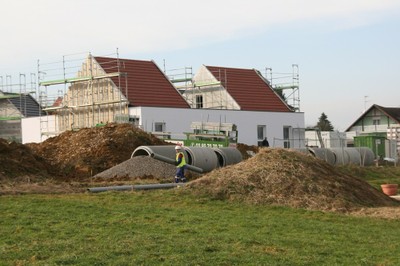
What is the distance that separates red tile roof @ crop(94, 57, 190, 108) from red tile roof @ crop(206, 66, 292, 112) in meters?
6.22

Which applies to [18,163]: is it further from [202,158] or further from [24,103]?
[24,103]

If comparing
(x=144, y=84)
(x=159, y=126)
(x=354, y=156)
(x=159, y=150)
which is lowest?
(x=354, y=156)

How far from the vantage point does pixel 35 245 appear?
13.4 metres

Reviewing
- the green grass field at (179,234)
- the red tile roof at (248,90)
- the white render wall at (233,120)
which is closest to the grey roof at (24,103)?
the red tile roof at (248,90)

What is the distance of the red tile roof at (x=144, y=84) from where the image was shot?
5806cm

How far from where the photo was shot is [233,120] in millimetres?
61531

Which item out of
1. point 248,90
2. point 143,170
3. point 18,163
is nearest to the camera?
point 18,163

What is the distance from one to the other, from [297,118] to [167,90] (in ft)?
41.1

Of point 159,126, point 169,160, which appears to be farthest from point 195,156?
point 159,126

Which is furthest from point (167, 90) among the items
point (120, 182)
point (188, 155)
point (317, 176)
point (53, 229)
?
point (53, 229)

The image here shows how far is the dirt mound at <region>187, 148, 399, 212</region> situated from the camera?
73.7 feet

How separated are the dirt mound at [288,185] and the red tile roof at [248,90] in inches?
1564

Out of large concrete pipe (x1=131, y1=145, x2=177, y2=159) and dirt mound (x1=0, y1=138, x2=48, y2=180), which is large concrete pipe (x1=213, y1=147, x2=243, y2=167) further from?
dirt mound (x1=0, y1=138, x2=48, y2=180)

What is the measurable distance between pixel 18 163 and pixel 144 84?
100 feet
